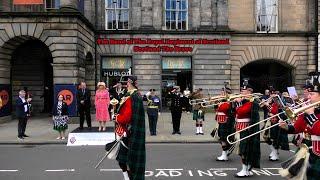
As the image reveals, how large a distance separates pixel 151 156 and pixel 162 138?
4139 mm

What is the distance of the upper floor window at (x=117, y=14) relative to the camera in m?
31.9

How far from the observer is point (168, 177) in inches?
404

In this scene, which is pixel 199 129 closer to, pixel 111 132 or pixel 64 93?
pixel 111 132

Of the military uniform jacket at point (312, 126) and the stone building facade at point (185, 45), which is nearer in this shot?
the military uniform jacket at point (312, 126)

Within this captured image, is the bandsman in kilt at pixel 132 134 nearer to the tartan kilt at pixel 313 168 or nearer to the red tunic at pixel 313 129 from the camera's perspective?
the red tunic at pixel 313 129

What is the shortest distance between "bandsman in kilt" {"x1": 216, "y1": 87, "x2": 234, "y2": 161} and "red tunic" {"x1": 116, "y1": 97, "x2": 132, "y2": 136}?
15.5ft

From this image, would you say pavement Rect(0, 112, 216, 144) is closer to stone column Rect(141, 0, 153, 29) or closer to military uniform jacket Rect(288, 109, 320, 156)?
stone column Rect(141, 0, 153, 29)

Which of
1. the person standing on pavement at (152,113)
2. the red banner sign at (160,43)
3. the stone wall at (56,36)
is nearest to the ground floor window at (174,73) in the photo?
the red banner sign at (160,43)

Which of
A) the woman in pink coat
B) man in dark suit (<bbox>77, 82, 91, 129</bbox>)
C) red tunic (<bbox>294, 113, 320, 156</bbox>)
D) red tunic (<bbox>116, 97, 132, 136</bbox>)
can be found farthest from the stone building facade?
red tunic (<bbox>294, 113, 320, 156</bbox>)

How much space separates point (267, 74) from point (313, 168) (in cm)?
2995

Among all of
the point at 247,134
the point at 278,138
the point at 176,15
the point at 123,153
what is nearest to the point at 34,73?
the point at 176,15

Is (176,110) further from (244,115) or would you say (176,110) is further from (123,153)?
(123,153)

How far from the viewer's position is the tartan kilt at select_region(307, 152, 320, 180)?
643 cm

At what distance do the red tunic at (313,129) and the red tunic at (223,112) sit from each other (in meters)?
5.60
